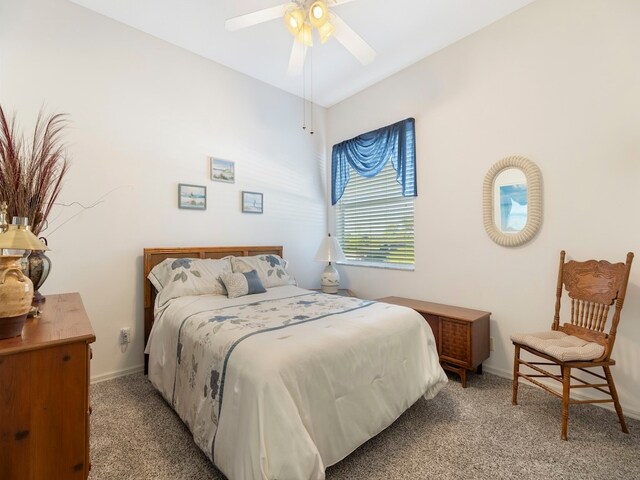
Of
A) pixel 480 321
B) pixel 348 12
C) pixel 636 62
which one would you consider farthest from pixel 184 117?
pixel 636 62

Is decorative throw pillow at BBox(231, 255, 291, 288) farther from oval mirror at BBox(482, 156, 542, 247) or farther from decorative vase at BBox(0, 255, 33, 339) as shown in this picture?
oval mirror at BBox(482, 156, 542, 247)

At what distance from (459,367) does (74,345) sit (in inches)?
102

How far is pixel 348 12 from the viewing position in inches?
98.6

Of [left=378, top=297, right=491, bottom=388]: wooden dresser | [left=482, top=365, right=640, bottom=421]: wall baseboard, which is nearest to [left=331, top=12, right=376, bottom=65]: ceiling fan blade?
[left=378, top=297, right=491, bottom=388]: wooden dresser

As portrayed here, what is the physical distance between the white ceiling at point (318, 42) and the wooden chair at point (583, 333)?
7.04 ft

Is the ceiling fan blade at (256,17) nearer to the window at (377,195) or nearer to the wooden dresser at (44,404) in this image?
the window at (377,195)

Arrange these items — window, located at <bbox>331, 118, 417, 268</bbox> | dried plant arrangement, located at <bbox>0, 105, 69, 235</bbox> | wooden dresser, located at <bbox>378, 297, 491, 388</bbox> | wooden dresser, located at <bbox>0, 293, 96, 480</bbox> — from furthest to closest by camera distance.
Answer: window, located at <bbox>331, 118, 417, 268</bbox> < wooden dresser, located at <bbox>378, 297, 491, 388</bbox> < dried plant arrangement, located at <bbox>0, 105, 69, 235</bbox> < wooden dresser, located at <bbox>0, 293, 96, 480</bbox>

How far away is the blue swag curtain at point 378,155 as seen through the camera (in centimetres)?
325

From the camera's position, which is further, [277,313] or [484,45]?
[484,45]

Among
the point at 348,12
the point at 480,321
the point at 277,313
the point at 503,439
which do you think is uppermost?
the point at 348,12

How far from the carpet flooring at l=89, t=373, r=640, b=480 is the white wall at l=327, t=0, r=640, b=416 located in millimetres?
515

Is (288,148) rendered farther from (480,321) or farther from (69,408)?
(69,408)

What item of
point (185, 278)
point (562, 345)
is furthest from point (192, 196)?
point (562, 345)

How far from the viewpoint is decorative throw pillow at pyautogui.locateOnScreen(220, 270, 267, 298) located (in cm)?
257
